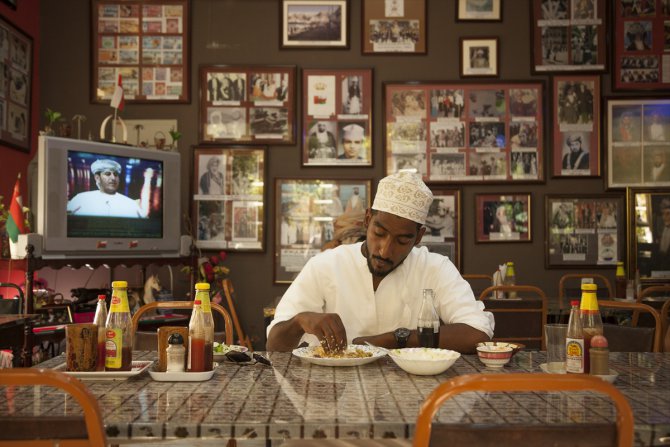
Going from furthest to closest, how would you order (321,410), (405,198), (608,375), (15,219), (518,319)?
(15,219) < (518,319) < (405,198) < (608,375) < (321,410)

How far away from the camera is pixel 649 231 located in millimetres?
5332

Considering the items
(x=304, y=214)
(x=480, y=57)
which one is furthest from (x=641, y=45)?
(x=304, y=214)

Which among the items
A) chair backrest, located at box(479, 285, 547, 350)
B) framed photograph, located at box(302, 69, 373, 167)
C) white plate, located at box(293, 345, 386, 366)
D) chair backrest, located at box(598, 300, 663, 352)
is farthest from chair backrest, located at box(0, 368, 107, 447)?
framed photograph, located at box(302, 69, 373, 167)

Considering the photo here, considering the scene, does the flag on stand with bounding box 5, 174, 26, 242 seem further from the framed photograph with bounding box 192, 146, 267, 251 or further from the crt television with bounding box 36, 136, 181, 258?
the framed photograph with bounding box 192, 146, 267, 251

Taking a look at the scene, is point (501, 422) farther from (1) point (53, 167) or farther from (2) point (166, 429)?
(1) point (53, 167)

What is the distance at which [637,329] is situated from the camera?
2.40m

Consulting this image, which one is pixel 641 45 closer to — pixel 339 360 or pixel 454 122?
pixel 454 122

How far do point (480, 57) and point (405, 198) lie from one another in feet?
11.1

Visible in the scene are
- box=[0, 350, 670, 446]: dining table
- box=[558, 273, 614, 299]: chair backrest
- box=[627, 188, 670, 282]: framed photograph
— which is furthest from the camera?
box=[627, 188, 670, 282]: framed photograph

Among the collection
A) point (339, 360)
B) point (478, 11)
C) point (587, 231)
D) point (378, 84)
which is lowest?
point (339, 360)

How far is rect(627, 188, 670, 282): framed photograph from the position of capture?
5.32 metres

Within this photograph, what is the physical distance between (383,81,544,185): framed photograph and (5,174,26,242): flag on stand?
2736 mm

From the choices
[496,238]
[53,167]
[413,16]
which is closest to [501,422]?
[53,167]

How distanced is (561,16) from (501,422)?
4.84 m
